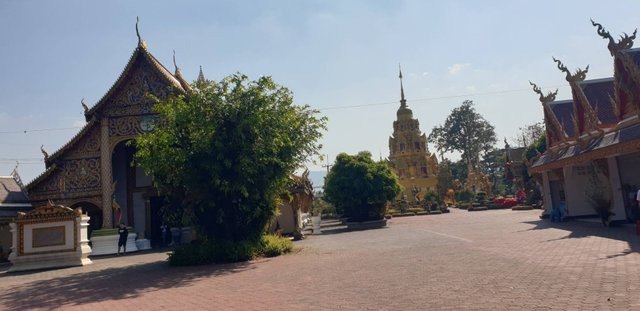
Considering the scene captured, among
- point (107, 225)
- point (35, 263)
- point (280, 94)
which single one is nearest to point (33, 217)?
point (35, 263)

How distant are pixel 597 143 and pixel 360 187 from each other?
44.8 feet

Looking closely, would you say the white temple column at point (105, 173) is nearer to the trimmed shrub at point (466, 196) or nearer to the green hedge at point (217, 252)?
the green hedge at point (217, 252)

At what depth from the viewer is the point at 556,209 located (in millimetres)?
20750

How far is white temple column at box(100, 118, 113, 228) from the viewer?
21906mm

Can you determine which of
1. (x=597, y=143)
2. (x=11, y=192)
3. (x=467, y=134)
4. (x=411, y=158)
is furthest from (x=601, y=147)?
(x=467, y=134)

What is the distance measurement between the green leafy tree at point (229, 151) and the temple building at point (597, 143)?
1031 centimetres

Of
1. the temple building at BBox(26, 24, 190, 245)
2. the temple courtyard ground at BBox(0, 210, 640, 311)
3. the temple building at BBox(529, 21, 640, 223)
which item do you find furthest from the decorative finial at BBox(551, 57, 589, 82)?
the temple building at BBox(26, 24, 190, 245)

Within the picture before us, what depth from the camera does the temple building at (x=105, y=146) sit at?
72.1ft

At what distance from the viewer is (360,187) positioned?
27.5m

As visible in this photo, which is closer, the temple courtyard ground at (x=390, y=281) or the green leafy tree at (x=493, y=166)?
the temple courtyard ground at (x=390, y=281)

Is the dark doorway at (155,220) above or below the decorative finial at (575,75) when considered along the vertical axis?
below

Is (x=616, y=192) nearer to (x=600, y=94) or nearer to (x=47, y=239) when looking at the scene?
(x=600, y=94)

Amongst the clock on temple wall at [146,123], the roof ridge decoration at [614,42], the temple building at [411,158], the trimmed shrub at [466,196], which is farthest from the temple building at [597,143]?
the temple building at [411,158]

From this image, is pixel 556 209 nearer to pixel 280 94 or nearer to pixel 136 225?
pixel 280 94
